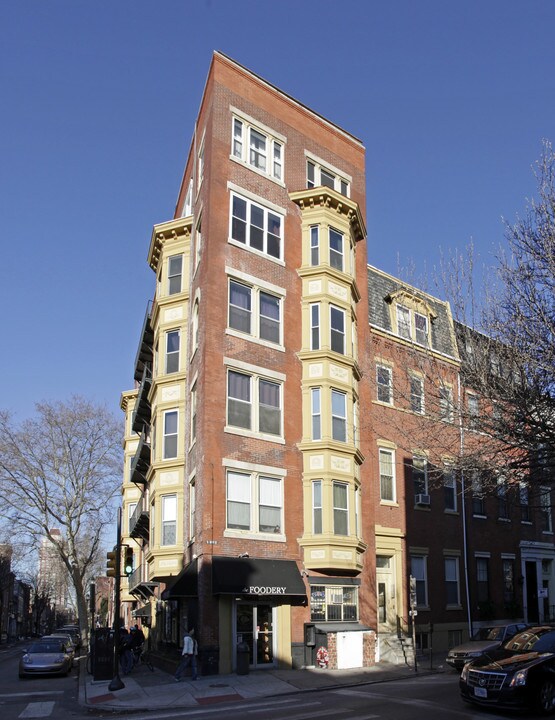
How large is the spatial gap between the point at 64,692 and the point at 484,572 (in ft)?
64.1

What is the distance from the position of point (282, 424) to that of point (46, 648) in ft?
40.9

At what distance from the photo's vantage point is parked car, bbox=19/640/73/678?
2694cm

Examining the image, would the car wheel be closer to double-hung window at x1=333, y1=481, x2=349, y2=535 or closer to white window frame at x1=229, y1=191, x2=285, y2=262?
double-hung window at x1=333, y1=481, x2=349, y2=535

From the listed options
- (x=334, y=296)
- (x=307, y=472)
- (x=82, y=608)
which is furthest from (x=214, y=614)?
(x=82, y=608)

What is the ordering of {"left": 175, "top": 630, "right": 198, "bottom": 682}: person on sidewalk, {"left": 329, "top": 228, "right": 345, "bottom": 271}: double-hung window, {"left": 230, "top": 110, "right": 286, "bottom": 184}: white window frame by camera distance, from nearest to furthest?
{"left": 175, "top": 630, "right": 198, "bottom": 682}: person on sidewalk < {"left": 230, "top": 110, "right": 286, "bottom": 184}: white window frame < {"left": 329, "top": 228, "right": 345, "bottom": 271}: double-hung window

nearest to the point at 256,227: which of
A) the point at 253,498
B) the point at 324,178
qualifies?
the point at 324,178

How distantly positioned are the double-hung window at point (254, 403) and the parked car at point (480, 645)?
8999 mm

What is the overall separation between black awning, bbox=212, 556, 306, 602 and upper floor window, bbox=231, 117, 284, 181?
1457 cm

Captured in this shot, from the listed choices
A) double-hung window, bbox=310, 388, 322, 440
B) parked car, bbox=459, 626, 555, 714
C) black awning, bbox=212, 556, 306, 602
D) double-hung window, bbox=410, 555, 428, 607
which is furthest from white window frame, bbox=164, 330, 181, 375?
parked car, bbox=459, 626, 555, 714

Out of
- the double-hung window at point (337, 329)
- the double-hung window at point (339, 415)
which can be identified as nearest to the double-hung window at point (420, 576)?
the double-hung window at point (339, 415)

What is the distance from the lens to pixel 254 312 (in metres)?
26.9

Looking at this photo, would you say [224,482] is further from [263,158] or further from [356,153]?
[356,153]

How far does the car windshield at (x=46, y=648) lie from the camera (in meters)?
28.1

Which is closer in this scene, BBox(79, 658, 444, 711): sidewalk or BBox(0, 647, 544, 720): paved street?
BBox(0, 647, 544, 720): paved street
